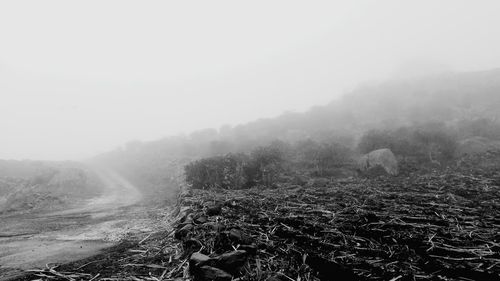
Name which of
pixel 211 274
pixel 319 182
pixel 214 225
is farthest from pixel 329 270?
pixel 319 182

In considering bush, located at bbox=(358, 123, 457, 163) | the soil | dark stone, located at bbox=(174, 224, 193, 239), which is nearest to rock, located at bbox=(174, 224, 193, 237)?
dark stone, located at bbox=(174, 224, 193, 239)

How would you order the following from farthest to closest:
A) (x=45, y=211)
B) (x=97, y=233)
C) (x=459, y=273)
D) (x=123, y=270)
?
(x=45, y=211), (x=97, y=233), (x=123, y=270), (x=459, y=273)

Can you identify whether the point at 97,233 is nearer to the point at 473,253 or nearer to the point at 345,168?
the point at 473,253

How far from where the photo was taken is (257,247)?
5539mm

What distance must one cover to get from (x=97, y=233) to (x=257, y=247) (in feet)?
19.9

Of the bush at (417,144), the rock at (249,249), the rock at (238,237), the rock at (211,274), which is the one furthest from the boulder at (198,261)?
the bush at (417,144)

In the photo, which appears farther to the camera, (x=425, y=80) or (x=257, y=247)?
(x=425, y=80)

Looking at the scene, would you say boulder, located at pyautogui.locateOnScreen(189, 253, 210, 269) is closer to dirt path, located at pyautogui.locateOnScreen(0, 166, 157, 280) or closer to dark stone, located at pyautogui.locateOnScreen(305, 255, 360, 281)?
dark stone, located at pyautogui.locateOnScreen(305, 255, 360, 281)

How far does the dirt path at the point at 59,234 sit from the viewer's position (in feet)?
21.8

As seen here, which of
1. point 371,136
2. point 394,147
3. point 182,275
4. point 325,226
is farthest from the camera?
point 371,136

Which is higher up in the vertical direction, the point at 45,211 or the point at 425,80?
the point at 425,80

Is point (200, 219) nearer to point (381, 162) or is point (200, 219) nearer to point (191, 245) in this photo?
A: point (191, 245)

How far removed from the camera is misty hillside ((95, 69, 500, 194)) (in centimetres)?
2647

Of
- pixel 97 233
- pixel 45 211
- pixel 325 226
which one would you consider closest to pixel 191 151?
pixel 45 211
